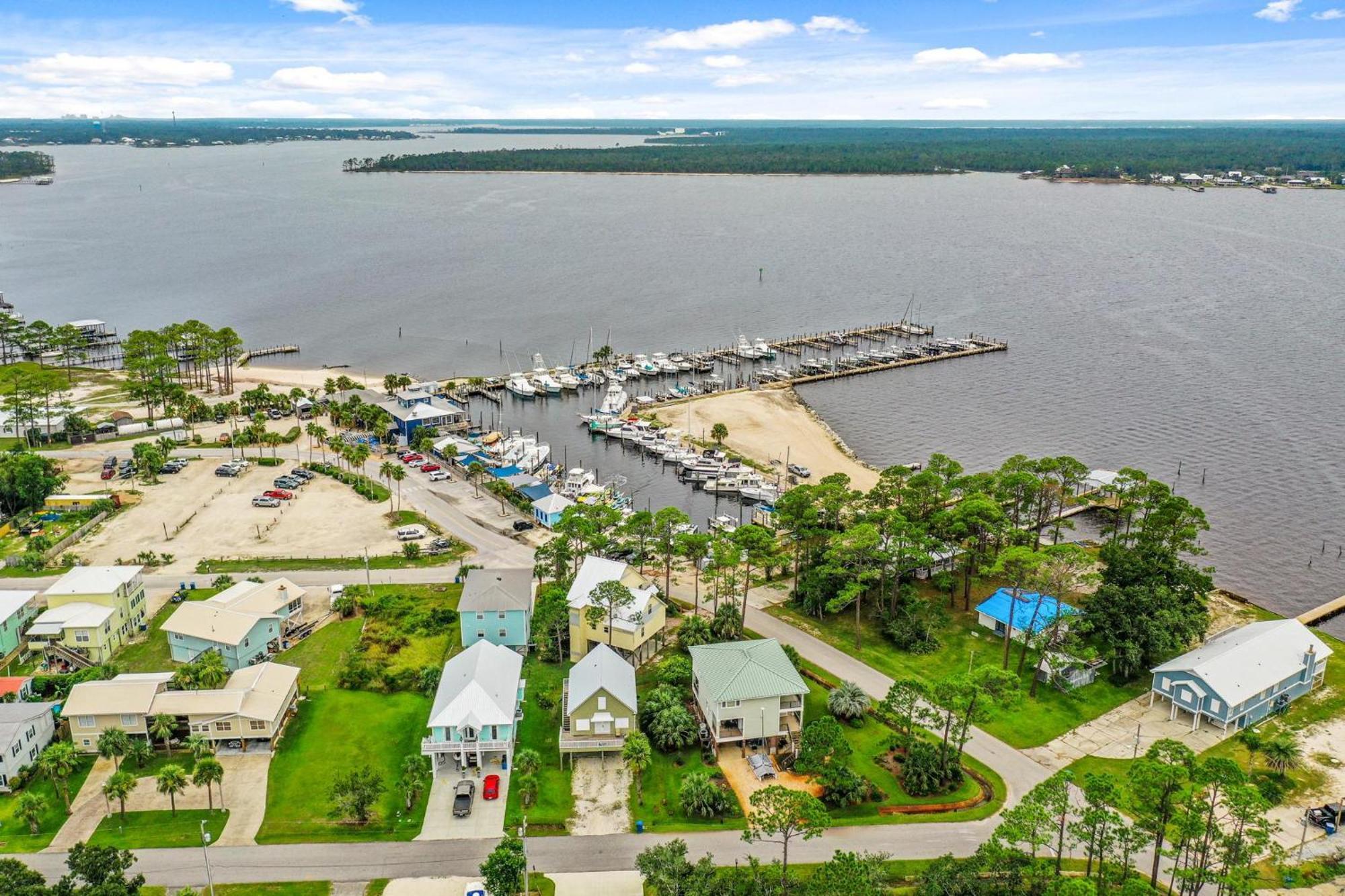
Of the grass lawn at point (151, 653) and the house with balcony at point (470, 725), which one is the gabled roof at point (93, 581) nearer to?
the grass lawn at point (151, 653)

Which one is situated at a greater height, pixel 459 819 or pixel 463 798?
pixel 463 798

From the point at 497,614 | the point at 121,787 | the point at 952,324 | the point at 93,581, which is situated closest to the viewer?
the point at 121,787

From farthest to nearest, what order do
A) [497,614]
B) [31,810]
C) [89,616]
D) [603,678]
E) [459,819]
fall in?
[497,614], [89,616], [603,678], [459,819], [31,810]

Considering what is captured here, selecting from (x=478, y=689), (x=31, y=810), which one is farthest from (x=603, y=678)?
(x=31, y=810)

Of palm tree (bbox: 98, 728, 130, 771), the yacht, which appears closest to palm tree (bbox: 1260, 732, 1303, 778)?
palm tree (bbox: 98, 728, 130, 771)

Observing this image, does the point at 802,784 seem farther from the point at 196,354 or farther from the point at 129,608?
the point at 196,354

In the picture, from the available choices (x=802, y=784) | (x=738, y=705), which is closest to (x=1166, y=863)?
(x=802, y=784)

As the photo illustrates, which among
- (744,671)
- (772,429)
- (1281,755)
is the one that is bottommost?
(1281,755)

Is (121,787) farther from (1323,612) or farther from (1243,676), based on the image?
(1323,612)
